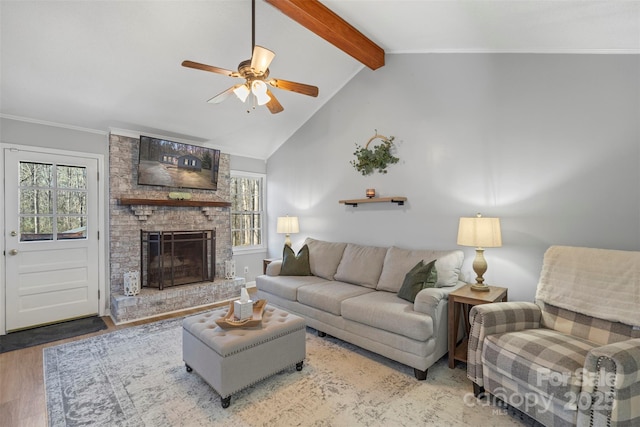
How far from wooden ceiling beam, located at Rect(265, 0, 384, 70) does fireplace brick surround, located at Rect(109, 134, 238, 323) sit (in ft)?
9.35

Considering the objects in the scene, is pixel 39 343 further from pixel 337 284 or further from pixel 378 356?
pixel 378 356

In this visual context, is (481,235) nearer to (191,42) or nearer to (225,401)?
(225,401)

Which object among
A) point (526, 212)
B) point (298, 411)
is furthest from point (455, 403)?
point (526, 212)

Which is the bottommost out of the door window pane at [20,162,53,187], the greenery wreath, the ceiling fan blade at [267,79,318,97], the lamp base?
the lamp base

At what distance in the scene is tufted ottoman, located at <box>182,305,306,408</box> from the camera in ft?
6.81

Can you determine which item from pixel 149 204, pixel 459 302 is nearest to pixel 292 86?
pixel 459 302

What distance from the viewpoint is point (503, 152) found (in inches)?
116

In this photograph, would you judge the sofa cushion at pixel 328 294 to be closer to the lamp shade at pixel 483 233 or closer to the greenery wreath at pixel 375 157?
the lamp shade at pixel 483 233

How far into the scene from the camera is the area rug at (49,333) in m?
3.10

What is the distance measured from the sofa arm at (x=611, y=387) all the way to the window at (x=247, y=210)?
474 centimetres

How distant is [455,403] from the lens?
6.98 ft

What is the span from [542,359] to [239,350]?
1.89 m

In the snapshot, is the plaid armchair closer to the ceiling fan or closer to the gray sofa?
the gray sofa

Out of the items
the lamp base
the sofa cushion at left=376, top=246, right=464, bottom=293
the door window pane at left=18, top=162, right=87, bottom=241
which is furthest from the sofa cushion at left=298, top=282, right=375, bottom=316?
the door window pane at left=18, top=162, right=87, bottom=241
